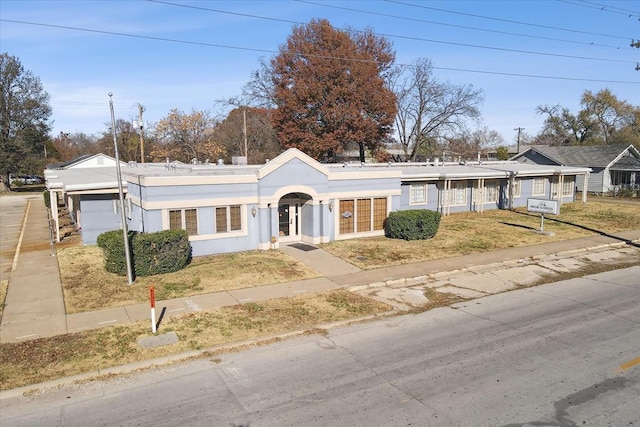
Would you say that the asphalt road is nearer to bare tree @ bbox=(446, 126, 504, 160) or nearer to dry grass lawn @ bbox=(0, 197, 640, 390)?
dry grass lawn @ bbox=(0, 197, 640, 390)

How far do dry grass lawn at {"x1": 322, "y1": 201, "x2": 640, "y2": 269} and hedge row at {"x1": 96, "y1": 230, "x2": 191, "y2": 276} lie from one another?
19.6ft

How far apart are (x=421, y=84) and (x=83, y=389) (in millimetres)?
44736

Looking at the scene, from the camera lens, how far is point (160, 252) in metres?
15.4

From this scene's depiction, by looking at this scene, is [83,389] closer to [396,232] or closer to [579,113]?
[396,232]

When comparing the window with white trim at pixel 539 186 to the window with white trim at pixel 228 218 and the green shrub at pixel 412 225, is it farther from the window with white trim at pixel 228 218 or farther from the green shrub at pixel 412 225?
the window with white trim at pixel 228 218

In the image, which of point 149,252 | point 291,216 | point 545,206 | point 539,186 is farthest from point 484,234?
point 149,252

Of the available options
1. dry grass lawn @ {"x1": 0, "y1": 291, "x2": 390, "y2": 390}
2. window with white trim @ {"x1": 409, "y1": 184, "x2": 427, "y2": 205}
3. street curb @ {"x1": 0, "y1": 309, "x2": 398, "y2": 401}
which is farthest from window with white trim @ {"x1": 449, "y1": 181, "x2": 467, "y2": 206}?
street curb @ {"x1": 0, "y1": 309, "x2": 398, "y2": 401}

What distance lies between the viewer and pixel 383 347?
32.8 ft

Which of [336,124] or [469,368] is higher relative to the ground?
[336,124]

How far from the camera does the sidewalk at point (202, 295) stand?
1153cm

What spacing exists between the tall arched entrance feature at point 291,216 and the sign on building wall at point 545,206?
36.3 ft

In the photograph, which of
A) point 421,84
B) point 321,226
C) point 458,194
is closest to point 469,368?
point 321,226

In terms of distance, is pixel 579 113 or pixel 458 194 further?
pixel 579 113

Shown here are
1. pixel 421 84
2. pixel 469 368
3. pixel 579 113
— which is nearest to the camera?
pixel 469 368
